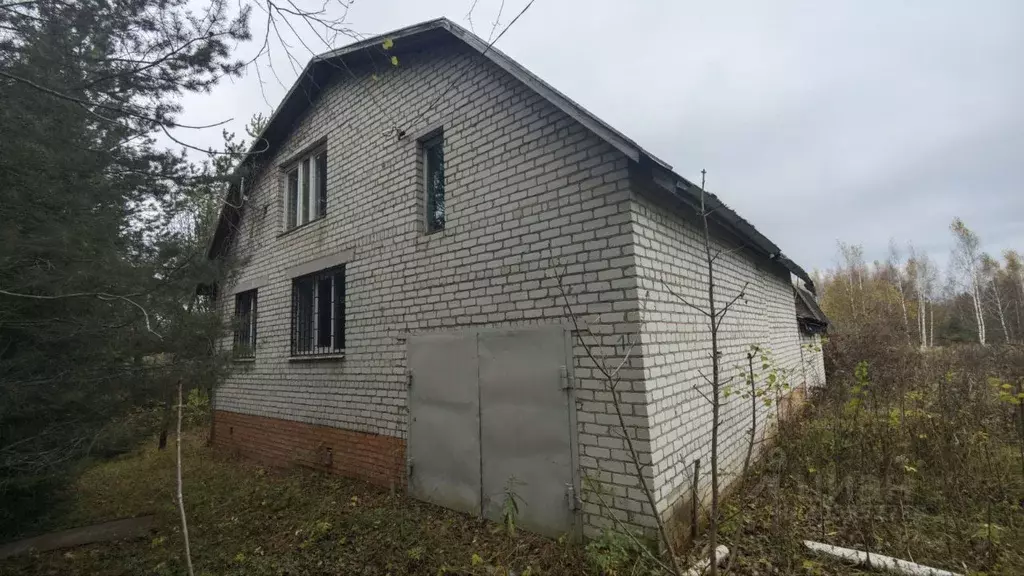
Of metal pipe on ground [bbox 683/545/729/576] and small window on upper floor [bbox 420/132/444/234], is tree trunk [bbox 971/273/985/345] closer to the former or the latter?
metal pipe on ground [bbox 683/545/729/576]

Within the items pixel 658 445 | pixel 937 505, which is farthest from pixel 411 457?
pixel 937 505

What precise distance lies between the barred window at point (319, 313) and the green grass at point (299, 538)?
1979 millimetres

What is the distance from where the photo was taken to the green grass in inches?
159

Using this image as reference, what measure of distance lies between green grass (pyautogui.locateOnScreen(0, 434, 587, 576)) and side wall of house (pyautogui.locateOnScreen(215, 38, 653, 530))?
477mm

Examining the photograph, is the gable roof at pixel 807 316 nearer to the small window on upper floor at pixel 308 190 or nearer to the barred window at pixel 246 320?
the small window on upper floor at pixel 308 190

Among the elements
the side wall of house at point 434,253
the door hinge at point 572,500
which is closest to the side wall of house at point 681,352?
the side wall of house at point 434,253

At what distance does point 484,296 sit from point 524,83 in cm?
234

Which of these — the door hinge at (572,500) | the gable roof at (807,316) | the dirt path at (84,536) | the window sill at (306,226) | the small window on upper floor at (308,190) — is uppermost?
the small window on upper floor at (308,190)

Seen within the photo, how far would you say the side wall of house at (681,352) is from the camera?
155 inches

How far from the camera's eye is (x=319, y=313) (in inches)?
291

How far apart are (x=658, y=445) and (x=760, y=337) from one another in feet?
14.8

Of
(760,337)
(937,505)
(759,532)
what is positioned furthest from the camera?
(760,337)

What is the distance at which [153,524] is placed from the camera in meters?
5.72

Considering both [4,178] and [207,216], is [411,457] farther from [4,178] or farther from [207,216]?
[207,216]
